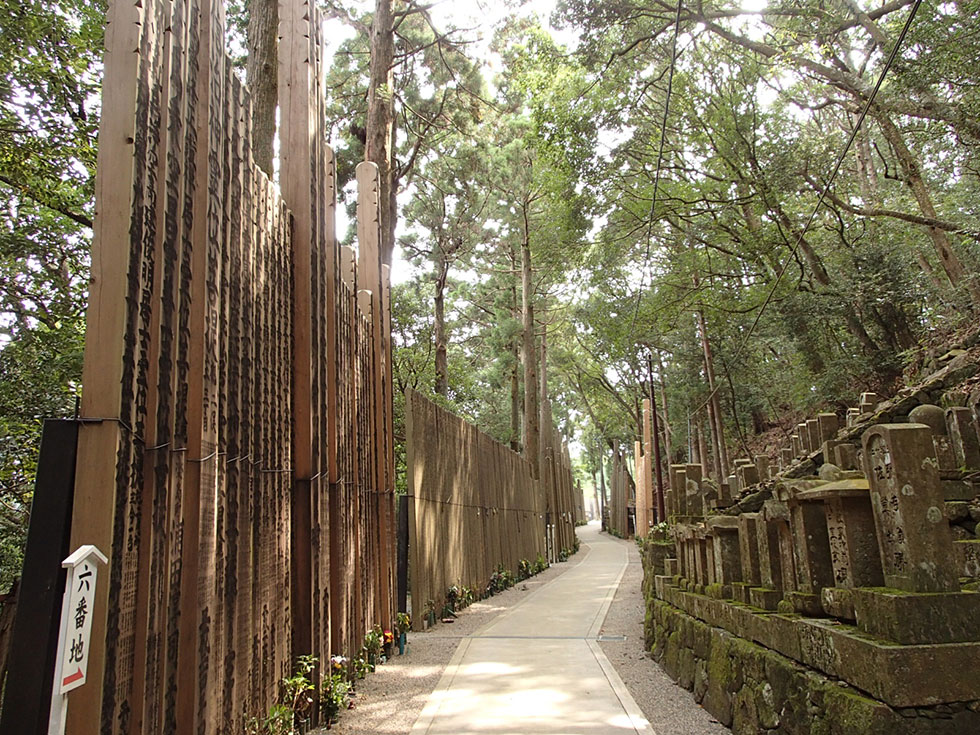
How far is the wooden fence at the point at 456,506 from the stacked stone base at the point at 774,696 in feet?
10.6

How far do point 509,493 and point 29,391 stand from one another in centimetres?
1097

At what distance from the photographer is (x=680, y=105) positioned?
15.2 meters

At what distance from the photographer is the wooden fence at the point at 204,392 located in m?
2.46

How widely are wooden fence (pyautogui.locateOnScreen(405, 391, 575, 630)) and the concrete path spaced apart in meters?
1.02

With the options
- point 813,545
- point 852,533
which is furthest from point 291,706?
point 852,533

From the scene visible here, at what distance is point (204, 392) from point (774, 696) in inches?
136

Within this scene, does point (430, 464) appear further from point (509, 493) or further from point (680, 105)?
point (680, 105)

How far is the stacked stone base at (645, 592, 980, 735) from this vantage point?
281 cm

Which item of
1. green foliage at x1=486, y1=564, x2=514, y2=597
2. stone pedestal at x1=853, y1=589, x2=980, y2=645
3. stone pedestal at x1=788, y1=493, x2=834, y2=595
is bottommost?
green foliage at x1=486, y1=564, x2=514, y2=597

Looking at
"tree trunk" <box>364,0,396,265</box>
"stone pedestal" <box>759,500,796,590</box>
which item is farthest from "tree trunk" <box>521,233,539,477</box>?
"stone pedestal" <box>759,500,796,590</box>

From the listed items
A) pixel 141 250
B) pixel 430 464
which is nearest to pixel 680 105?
pixel 430 464

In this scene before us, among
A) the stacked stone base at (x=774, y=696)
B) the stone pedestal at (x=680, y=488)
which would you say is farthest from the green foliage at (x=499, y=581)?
the stacked stone base at (x=774, y=696)

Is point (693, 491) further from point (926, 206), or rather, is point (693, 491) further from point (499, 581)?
point (926, 206)

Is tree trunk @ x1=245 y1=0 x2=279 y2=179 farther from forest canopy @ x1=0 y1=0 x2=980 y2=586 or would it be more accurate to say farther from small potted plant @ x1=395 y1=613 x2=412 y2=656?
small potted plant @ x1=395 y1=613 x2=412 y2=656
